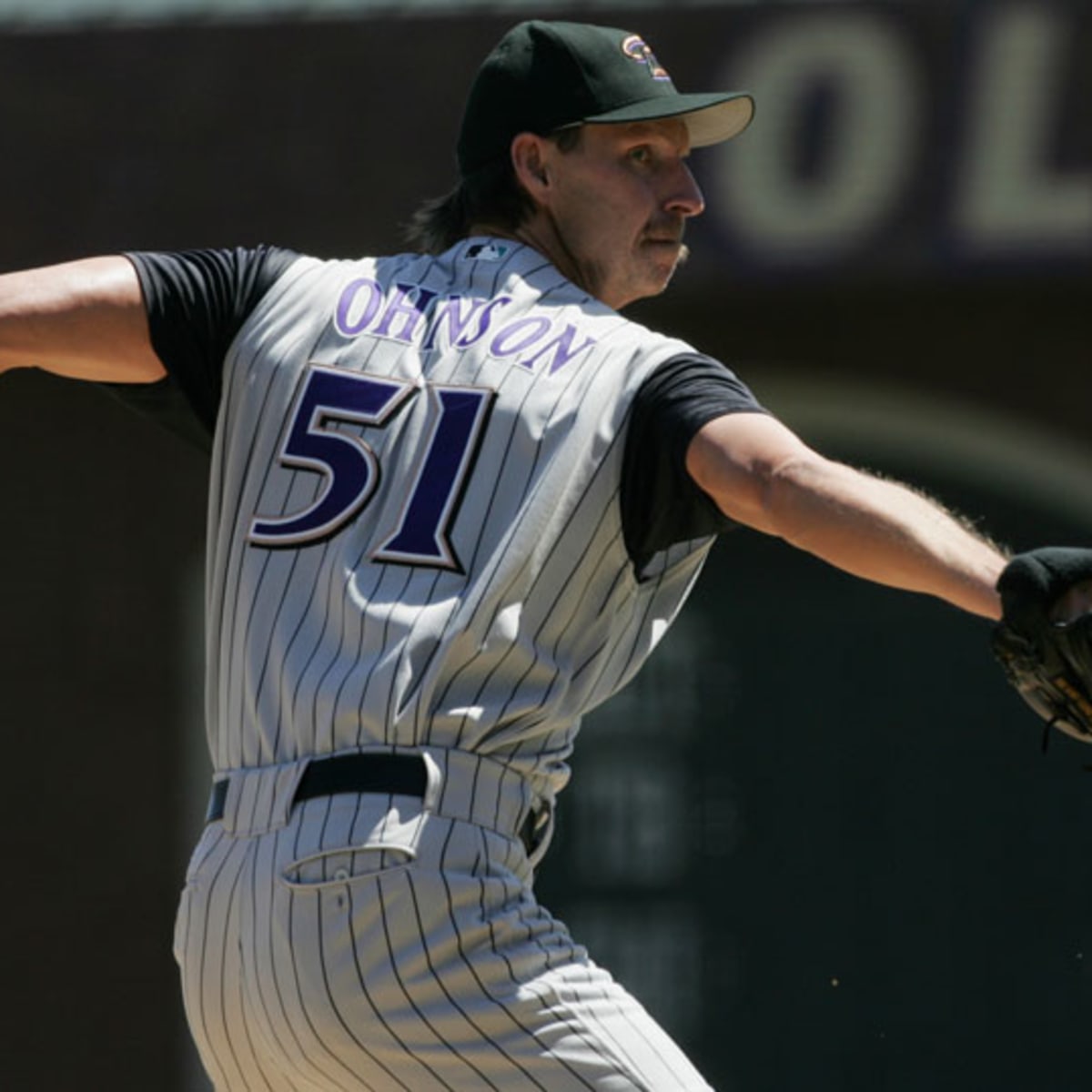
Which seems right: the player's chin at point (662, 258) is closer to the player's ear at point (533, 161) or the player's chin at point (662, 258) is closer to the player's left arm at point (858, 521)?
the player's ear at point (533, 161)

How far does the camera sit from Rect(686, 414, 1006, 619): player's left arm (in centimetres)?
271

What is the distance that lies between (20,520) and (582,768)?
1.83m

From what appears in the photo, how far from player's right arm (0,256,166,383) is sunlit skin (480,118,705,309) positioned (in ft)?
1.88

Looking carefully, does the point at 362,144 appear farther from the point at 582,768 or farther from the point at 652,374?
the point at 652,374

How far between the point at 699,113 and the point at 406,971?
4.37 feet

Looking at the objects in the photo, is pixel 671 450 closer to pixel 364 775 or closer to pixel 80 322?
pixel 364 775

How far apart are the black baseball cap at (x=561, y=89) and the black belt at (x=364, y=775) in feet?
3.11

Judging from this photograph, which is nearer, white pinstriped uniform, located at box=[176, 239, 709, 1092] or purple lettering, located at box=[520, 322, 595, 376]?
white pinstriped uniform, located at box=[176, 239, 709, 1092]

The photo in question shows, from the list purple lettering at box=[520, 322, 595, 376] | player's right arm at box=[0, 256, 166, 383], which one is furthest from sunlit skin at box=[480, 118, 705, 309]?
player's right arm at box=[0, 256, 166, 383]

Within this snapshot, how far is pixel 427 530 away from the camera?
3053 mm

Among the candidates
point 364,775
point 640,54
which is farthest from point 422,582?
point 640,54

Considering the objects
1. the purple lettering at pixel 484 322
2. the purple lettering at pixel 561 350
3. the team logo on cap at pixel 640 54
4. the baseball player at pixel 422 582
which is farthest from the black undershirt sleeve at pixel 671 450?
the team logo on cap at pixel 640 54

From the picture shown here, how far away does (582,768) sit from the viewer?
25.3 ft

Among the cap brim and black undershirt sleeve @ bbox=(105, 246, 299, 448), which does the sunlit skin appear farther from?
black undershirt sleeve @ bbox=(105, 246, 299, 448)
